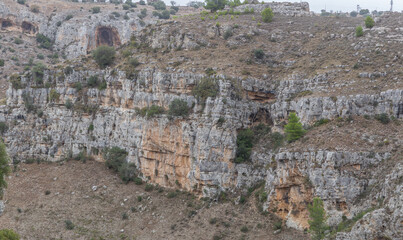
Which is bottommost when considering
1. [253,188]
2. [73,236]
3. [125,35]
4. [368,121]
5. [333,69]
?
[73,236]

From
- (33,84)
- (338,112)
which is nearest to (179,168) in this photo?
(338,112)

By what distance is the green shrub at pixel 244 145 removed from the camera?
4403cm

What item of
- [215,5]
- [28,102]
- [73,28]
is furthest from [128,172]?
[73,28]

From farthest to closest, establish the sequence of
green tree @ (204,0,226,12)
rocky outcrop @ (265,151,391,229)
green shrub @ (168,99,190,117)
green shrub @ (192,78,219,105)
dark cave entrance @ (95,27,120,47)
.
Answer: dark cave entrance @ (95,27,120,47)
green tree @ (204,0,226,12)
green shrub @ (168,99,190,117)
green shrub @ (192,78,219,105)
rocky outcrop @ (265,151,391,229)

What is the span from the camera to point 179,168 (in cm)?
4681

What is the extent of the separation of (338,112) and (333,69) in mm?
6897

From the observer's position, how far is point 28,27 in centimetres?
9000

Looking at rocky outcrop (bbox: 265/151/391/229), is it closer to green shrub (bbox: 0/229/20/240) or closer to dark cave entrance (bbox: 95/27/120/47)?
green shrub (bbox: 0/229/20/240)

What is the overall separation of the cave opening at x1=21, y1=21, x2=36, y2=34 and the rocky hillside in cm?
3347

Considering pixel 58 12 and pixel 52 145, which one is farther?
pixel 58 12

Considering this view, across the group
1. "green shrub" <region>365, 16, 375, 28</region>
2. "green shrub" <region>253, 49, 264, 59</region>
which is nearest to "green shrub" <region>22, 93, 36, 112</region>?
"green shrub" <region>253, 49, 264, 59</region>

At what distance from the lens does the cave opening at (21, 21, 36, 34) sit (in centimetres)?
8888

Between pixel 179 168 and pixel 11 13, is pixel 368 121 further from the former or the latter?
pixel 11 13

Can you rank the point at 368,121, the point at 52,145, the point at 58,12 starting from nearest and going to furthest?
the point at 368,121
the point at 52,145
the point at 58,12
